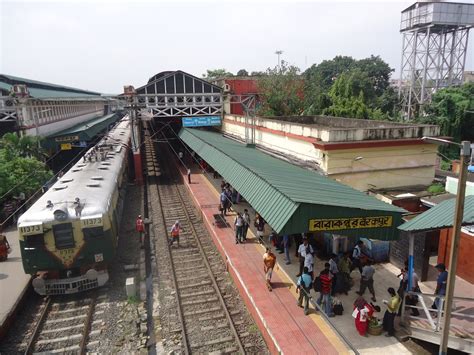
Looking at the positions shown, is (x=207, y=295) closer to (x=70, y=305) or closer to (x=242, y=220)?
(x=242, y=220)

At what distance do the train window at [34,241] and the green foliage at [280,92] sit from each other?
88.0 feet

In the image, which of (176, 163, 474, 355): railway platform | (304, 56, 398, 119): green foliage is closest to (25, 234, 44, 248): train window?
(176, 163, 474, 355): railway platform

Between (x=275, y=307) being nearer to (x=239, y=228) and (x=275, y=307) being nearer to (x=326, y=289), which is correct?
(x=326, y=289)

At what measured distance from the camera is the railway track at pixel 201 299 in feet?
33.0

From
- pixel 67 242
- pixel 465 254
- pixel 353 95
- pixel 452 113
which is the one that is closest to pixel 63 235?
pixel 67 242

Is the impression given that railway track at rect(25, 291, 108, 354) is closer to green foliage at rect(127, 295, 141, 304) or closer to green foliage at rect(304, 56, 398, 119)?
green foliage at rect(127, 295, 141, 304)

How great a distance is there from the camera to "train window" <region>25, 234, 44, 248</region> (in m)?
11.8

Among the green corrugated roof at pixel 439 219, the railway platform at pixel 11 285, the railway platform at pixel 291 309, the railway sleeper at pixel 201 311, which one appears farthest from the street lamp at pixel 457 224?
the railway platform at pixel 11 285

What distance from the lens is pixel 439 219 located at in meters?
9.81

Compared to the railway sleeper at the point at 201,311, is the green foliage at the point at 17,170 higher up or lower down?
higher up

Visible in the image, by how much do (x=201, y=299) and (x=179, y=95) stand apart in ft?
71.6

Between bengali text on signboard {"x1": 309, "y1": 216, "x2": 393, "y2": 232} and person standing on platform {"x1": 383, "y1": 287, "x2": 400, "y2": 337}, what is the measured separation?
192 cm

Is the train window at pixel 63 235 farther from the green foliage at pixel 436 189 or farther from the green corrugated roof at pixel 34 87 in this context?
the green foliage at pixel 436 189

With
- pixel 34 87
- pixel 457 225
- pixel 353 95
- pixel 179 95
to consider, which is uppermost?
pixel 34 87
